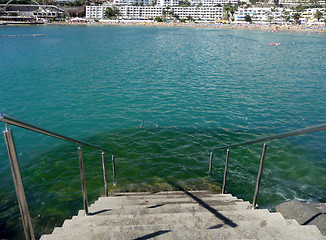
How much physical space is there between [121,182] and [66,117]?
352 inches

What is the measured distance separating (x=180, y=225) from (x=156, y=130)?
10.8 m

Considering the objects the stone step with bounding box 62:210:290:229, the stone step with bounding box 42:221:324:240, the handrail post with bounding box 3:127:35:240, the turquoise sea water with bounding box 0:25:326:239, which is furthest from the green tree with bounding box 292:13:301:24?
the handrail post with bounding box 3:127:35:240

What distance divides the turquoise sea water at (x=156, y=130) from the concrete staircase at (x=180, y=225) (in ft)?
11.9

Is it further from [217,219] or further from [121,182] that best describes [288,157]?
[217,219]

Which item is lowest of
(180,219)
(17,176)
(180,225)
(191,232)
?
(180,219)

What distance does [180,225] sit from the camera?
3.63 m

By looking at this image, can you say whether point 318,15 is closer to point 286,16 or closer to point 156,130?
point 286,16

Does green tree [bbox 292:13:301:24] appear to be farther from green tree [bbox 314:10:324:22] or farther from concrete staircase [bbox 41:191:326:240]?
concrete staircase [bbox 41:191:326:240]

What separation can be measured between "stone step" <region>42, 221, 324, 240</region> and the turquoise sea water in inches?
167

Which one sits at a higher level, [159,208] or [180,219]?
[180,219]

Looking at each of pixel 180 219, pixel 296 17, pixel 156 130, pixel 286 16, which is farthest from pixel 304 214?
pixel 286 16

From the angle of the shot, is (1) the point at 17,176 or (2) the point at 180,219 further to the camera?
(2) the point at 180,219

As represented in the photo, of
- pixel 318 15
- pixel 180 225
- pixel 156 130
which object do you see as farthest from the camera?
pixel 318 15

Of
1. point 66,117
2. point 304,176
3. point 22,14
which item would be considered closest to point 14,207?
point 66,117
